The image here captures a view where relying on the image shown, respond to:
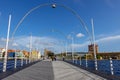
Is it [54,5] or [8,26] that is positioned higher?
[54,5]

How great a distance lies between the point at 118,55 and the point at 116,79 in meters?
103

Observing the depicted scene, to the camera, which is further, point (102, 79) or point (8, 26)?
point (8, 26)

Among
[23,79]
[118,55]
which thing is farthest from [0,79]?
[118,55]

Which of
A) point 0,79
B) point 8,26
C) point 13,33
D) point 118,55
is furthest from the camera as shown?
point 118,55

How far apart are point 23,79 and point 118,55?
343ft

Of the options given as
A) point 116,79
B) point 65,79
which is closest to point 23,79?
point 65,79

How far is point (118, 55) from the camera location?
104000 mm

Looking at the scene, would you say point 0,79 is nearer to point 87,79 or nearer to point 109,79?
point 87,79

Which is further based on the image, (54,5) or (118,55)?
(118,55)

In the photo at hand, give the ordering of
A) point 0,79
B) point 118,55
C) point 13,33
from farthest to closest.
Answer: point 118,55
point 13,33
point 0,79

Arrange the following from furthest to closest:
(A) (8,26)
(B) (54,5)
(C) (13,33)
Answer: (B) (54,5), (C) (13,33), (A) (8,26)

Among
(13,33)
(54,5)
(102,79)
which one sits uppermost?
(54,5)

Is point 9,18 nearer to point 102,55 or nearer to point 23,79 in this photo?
point 23,79

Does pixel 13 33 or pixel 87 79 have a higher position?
pixel 13 33
